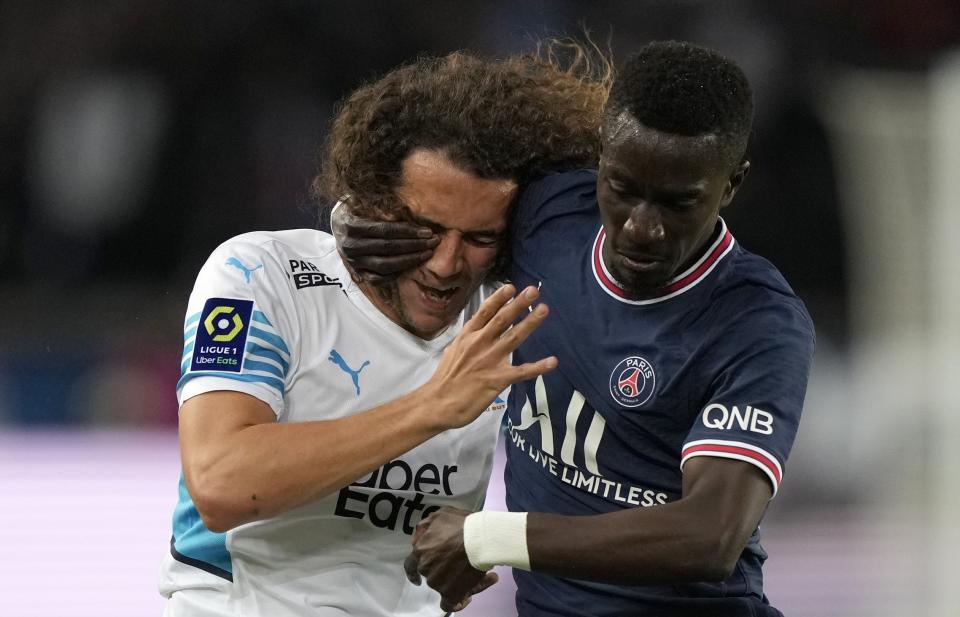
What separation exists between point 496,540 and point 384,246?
0.78 m

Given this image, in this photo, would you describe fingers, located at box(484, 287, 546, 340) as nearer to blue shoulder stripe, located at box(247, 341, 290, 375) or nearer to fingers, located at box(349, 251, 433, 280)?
fingers, located at box(349, 251, 433, 280)

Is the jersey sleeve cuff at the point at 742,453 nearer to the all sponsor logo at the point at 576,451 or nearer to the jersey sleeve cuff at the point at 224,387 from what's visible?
the all sponsor logo at the point at 576,451

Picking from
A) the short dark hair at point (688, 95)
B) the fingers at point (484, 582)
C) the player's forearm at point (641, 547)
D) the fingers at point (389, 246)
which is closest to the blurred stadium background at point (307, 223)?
the fingers at point (484, 582)

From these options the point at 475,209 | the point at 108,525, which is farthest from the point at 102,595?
the point at 475,209

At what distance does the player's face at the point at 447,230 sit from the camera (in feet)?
9.47

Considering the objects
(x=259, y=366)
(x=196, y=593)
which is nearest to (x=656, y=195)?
(x=259, y=366)

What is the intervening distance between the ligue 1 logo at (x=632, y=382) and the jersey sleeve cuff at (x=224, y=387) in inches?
28.9

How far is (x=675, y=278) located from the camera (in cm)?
267

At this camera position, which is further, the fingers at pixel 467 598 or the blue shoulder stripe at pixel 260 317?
the blue shoulder stripe at pixel 260 317

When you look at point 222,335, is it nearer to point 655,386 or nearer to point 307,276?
point 307,276

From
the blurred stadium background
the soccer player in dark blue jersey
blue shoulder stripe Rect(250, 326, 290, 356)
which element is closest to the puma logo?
blue shoulder stripe Rect(250, 326, 290, 356)

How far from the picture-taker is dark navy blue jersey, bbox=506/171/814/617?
2496 millimetres

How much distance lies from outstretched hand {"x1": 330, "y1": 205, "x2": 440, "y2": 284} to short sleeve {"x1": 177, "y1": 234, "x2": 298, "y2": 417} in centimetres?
18

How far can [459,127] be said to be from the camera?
2.95 metres
